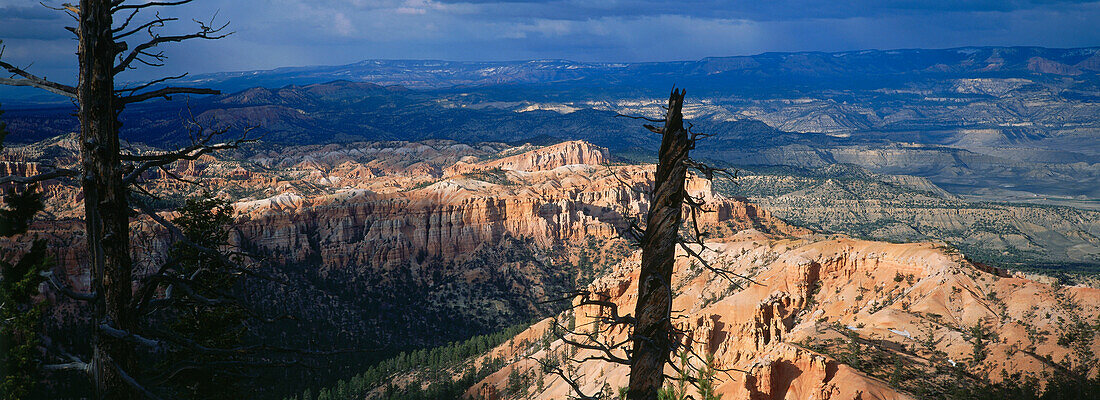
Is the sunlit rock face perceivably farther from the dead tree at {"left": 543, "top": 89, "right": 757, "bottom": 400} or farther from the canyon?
the dead tree at {"left": 543, "top": 89, "right": 757, "bottom": 400}

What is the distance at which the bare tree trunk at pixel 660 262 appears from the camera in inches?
277

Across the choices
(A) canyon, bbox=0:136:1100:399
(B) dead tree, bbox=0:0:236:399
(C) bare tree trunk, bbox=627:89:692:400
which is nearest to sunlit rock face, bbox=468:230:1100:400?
(A) canyon, bbox=0:136:1100:399

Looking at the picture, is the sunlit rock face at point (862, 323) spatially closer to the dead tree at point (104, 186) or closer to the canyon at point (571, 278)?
the canyon at point (571, 278)

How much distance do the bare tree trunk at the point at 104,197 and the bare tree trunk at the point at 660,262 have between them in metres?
5.19

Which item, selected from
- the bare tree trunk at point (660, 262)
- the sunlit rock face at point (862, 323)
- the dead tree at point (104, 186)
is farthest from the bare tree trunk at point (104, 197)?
the sunlit rock face at point (862, 323)

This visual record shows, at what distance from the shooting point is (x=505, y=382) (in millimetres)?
53188

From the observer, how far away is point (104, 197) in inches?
253

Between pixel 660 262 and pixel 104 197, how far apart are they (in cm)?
560

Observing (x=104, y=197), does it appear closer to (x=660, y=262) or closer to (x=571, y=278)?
(x=660, y=262)

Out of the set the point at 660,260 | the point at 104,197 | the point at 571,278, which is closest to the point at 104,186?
the point at 104,197

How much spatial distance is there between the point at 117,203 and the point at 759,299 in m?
38.3

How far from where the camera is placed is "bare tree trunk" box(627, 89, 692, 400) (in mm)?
7027

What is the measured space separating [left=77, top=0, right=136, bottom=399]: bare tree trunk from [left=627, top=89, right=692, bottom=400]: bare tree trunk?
5.19 meters

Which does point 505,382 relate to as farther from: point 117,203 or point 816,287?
point 117,203
